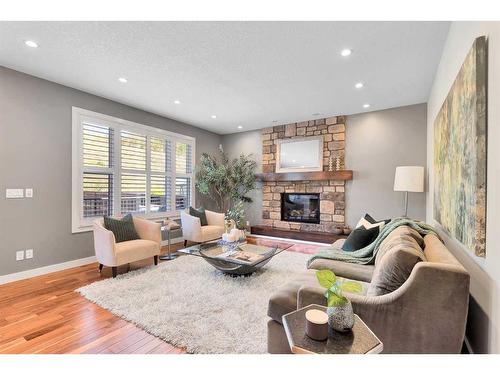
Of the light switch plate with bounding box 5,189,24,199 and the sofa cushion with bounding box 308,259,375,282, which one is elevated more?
the light switch plate with bounding box 5,189,24,199

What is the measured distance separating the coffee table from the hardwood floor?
3.79ft

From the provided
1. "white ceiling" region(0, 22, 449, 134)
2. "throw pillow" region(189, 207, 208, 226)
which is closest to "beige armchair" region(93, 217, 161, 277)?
"throw pillow" region(189, 207, 208, 226)

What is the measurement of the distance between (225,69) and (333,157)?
3.08 meters

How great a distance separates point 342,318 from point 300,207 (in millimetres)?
4773

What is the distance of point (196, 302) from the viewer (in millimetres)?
2512

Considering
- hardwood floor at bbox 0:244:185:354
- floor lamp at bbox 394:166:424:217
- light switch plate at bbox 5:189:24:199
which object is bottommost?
hardwood floor at bbox 0:244:185:354

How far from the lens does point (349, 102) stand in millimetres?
4293

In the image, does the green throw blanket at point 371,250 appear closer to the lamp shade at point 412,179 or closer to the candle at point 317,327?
the lamp shade at point 412,179

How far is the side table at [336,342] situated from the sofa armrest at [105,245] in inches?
109

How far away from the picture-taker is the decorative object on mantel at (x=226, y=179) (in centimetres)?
572

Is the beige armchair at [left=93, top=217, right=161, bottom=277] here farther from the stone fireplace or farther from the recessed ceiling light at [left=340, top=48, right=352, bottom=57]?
the recessed ceiling light at [left=340, top=48, right=352, bottom=57]

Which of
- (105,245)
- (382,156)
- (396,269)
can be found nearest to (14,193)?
(105,245)

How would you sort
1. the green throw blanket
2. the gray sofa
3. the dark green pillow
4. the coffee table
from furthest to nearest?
the dark green pillow, the coffee table, the green throw blanket, the gray sofa

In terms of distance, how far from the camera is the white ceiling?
232 cm
